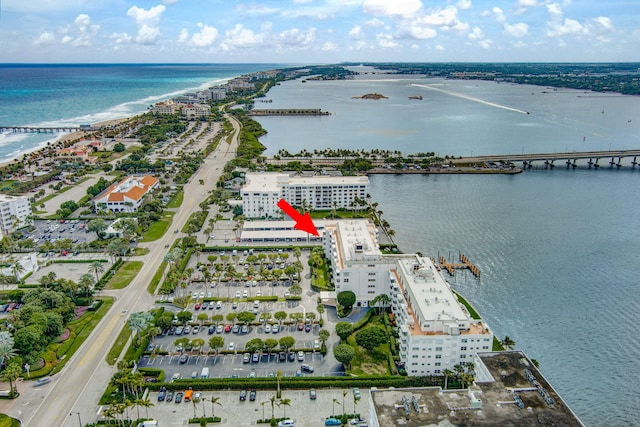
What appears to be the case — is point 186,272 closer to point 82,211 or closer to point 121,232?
point 121,232

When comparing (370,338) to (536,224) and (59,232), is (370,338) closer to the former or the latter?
(536,224)

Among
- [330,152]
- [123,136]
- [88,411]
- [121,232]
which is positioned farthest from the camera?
[123,136]

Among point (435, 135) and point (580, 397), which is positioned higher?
point (435, 135)

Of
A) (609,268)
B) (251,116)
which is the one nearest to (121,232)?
(609,268)

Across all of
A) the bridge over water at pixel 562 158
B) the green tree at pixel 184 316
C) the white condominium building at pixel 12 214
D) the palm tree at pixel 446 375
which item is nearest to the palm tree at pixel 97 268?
the green tree at pixel 184 316

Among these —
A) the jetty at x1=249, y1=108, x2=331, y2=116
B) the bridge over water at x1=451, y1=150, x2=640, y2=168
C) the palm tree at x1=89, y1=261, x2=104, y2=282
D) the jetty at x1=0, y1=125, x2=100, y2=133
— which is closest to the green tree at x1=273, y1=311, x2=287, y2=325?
the palm tree at x1=89, y1=261, x2=104, y2=282

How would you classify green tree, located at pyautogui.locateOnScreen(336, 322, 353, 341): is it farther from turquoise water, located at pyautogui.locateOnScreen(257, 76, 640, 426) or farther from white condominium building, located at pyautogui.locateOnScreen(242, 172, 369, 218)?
white condominium building, located at pyautogui.locateOnScreen(242, 172, 369, 218)

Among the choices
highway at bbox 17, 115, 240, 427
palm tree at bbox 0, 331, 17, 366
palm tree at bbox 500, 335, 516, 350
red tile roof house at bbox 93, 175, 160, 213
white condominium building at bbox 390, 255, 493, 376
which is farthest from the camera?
red tile roof house at bbox 93, 175, 160, 213
